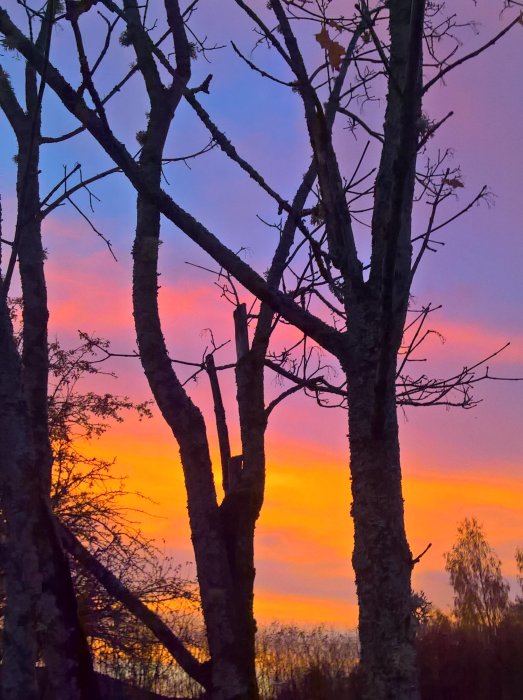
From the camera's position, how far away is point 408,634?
316cm

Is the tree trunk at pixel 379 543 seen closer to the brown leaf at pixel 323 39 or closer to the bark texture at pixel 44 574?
the brown leaf at pixel 323 39

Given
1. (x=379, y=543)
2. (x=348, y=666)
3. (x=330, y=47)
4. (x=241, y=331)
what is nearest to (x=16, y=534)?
(x=379, y=543)

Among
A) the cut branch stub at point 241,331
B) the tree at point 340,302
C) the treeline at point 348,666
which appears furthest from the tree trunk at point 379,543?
the treeline at point 348,666

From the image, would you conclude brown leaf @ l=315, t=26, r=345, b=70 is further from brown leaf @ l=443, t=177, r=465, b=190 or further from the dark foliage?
the dark foliage

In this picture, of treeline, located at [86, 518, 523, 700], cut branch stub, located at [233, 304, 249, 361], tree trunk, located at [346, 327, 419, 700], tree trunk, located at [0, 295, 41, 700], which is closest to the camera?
tree trunk, located at [346, 327, 419, 700]

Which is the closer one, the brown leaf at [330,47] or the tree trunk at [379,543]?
the tree trunk at [379,543]

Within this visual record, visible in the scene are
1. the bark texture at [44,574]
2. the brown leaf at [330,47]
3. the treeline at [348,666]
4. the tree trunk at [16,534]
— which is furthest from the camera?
the treeline at [348,666]

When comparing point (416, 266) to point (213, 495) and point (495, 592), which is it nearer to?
point (213, 495)

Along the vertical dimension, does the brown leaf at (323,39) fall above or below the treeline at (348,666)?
above

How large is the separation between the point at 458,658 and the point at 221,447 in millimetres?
8542

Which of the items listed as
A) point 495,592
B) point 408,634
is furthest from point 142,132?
point 495,592

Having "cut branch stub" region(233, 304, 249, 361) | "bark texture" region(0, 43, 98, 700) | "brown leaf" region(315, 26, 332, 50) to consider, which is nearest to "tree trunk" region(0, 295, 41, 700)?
"bark texture" region(0, 43, 98, 700)

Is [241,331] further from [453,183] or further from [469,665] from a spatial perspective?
[469,665]

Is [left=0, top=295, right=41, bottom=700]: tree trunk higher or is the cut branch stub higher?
the cut branch stub
